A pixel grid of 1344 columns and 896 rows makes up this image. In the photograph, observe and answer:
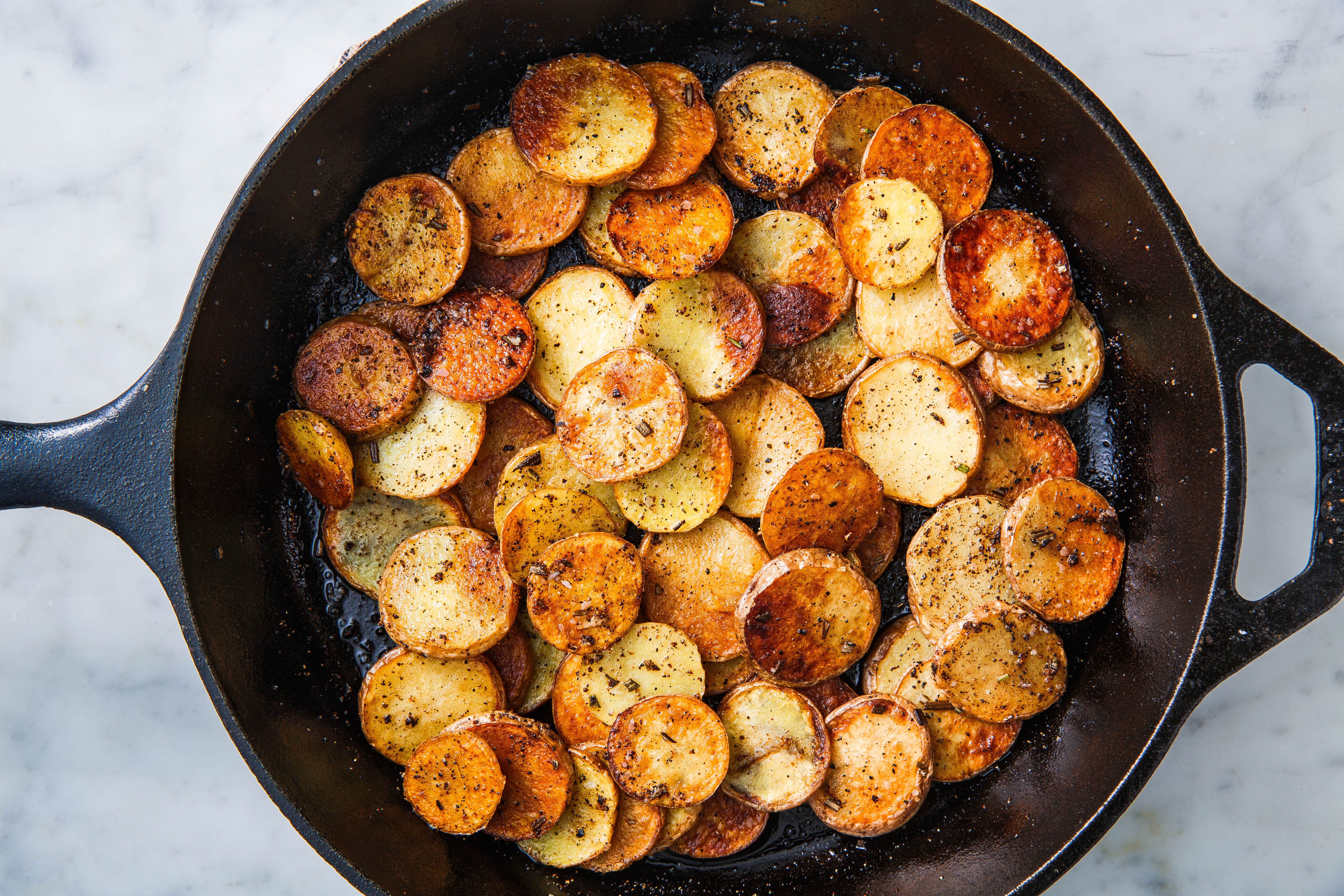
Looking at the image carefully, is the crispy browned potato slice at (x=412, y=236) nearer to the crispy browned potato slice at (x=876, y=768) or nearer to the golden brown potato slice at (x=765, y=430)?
the golden brown potato slice at (x=765, y=430)

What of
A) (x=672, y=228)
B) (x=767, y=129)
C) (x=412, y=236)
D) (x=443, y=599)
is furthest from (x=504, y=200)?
(x=443, y=599)

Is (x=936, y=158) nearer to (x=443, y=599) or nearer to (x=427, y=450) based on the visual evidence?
(x=427, y=450)

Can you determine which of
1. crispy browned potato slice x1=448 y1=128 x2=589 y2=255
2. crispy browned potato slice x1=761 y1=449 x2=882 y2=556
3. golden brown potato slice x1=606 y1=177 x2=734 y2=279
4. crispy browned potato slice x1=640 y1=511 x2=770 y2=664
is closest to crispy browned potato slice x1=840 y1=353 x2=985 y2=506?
crispy browned potato slice x1=761 y1=449 x2=882 y2=556

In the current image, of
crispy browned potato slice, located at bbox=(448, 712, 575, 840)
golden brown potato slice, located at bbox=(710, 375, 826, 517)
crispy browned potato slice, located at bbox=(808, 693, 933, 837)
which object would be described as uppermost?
golden brown potato slice, located at bbox=(710, 375, 826, 517)

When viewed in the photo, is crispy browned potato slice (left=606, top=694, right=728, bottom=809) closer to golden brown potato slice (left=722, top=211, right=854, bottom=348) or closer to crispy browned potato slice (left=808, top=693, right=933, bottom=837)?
crispy browned potato slice (left=808, top=693, right=933, bottom=837)

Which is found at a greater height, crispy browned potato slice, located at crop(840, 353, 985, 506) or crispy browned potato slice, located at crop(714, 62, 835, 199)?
crispy browned potato slice, located at crop(714, 62, 835, 199)

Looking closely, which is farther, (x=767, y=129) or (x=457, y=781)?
(x=767, y=129)
